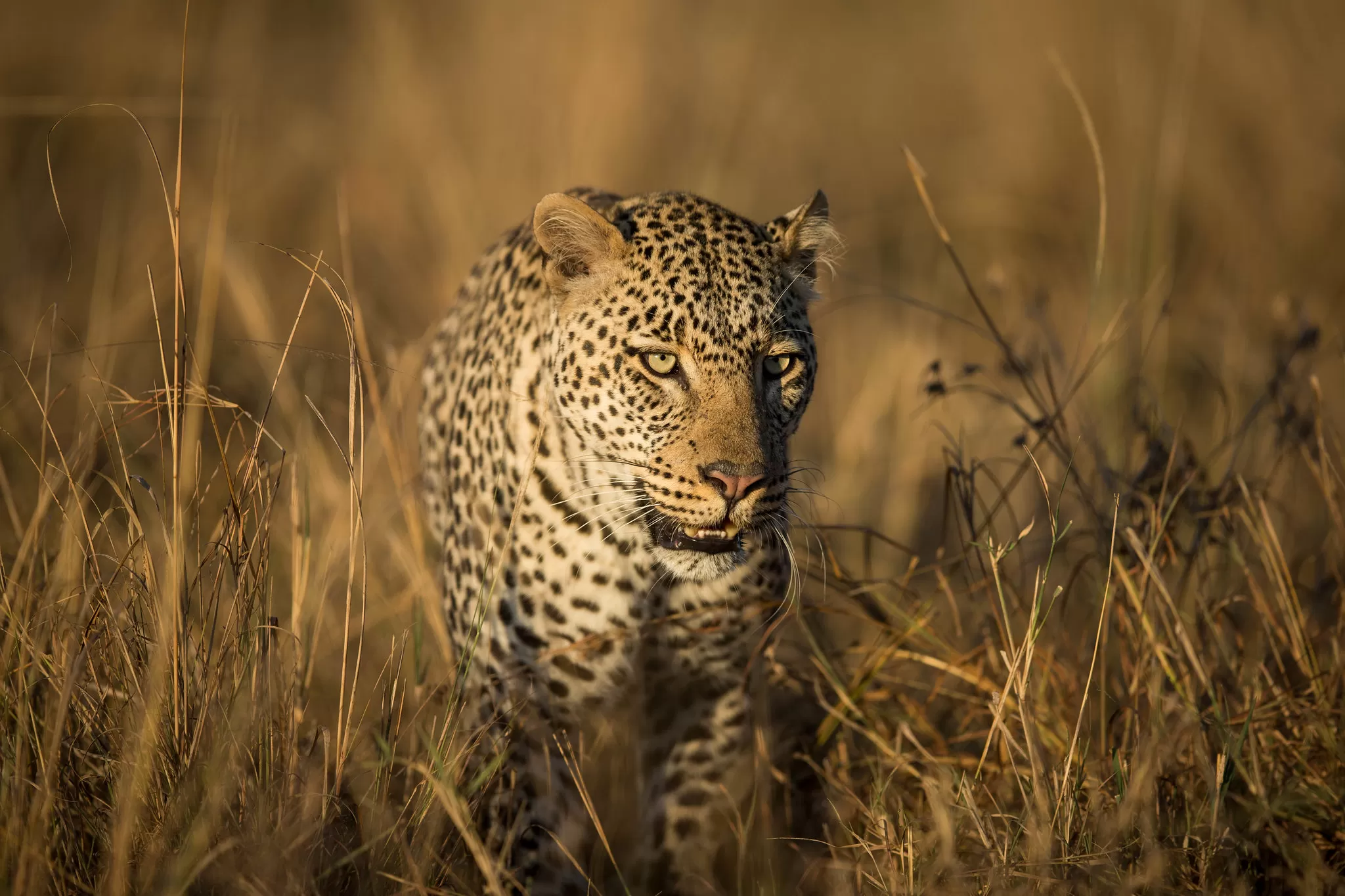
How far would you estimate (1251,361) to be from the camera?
6586 millimetres

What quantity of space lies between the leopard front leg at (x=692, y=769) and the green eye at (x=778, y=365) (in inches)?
41.1

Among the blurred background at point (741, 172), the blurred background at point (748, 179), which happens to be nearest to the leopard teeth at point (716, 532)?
the blurred background at point (748, 179)

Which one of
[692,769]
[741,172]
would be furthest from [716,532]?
[741,172]

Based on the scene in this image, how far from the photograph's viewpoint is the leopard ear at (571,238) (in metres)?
3.66

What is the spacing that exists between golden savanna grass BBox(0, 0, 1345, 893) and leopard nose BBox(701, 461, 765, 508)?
63 cm

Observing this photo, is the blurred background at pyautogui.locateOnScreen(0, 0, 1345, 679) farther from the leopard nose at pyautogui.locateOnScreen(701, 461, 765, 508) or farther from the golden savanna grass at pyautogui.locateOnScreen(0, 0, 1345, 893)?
the leopard nose at pyautogui.locateOnScreen(701, 461, 765, 508)

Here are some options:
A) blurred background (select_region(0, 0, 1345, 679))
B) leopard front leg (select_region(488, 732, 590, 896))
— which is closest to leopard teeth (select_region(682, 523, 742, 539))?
leopard front leg (select_region(488, 732, 590, 896))

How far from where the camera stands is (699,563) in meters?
3.60

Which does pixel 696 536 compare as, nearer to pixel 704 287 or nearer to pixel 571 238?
pixel 704 287

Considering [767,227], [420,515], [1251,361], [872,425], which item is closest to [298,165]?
[420,515]

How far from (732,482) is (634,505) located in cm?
47

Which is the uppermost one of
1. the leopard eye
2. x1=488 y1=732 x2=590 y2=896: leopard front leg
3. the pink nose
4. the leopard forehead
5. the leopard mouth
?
the leopard forehead

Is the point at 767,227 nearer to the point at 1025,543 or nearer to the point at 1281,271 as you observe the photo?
the point at 1025,543

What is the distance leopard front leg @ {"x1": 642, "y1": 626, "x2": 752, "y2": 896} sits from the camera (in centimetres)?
420
